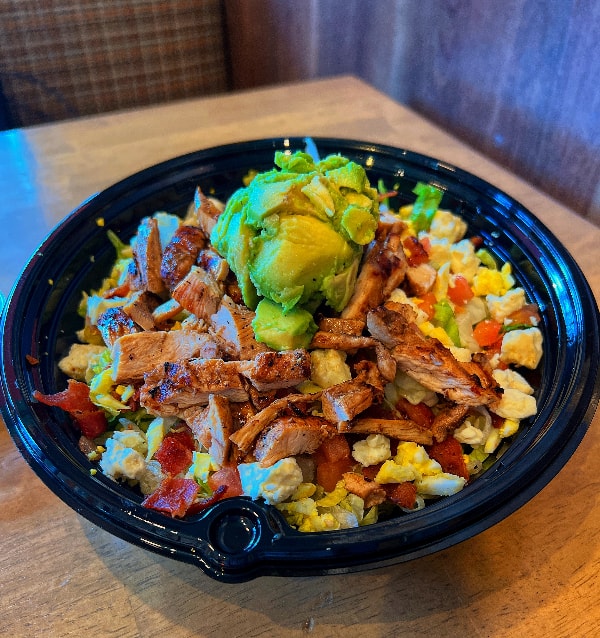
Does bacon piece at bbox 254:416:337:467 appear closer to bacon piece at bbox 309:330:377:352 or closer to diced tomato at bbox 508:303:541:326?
bacon piece at bbox 309:330:377:352

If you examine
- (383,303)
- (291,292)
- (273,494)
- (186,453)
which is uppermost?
(291,292)

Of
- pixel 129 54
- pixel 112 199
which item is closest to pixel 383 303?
pixel 112 199

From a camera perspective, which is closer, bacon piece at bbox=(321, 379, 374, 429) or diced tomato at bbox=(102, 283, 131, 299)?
bacon piece at bbox=(321, 379, 374, 429)

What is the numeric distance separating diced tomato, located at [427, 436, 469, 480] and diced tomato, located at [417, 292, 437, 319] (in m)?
0.46

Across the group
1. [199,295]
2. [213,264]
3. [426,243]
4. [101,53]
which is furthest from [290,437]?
[101,53]

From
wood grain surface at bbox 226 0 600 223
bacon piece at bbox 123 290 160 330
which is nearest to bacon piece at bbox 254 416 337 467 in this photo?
bacon piece at bbox 123 290 160 330

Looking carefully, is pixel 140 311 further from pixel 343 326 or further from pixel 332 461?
pixel 332 461

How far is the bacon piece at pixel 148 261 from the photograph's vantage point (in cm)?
199

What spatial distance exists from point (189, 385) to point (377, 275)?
706 millimetres

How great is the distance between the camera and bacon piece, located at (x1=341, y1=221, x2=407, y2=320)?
179cm

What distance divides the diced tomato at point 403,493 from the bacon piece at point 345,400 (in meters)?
0.23

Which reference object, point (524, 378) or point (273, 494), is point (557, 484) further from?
point (273, 494)

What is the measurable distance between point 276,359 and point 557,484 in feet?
3.08

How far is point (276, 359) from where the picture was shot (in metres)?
1.58
